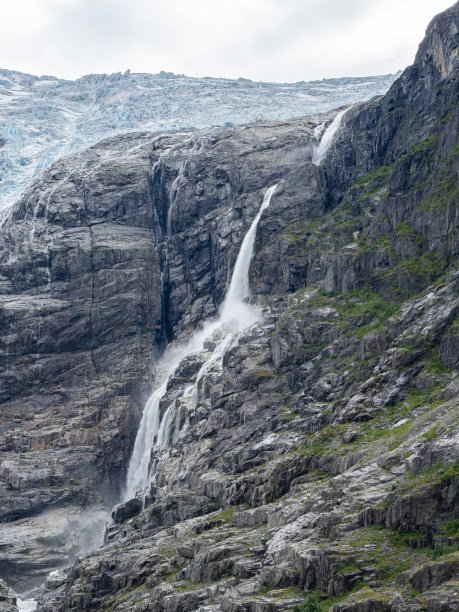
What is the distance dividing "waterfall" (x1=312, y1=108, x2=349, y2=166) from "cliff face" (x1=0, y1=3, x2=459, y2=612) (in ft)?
10.5

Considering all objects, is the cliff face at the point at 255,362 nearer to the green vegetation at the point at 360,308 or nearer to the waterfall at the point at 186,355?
the green vegetation at the point at 360,308

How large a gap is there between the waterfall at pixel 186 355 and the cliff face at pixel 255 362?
2728 millimetres

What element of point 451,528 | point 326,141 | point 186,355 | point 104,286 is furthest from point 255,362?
point 326,141

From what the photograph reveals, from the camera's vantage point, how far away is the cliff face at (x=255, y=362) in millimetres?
49469

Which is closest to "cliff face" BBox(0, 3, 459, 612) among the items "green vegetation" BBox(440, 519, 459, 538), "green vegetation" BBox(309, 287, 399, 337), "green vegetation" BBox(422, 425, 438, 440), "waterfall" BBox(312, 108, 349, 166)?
"green vegetation" BBox(440, 519, 459, 538)

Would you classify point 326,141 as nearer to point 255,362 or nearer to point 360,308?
point 360,308

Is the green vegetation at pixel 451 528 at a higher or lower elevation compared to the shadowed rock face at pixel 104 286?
lower

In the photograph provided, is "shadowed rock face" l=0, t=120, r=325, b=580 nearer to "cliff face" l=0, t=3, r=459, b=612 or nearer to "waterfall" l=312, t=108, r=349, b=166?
"cliff face" l=0, t=3, r=459, b=612

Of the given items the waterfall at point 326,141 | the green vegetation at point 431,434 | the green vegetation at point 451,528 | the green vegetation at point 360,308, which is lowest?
the green vegetation at point 451,528

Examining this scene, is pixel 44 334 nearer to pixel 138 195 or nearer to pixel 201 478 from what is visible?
pixel 138 195

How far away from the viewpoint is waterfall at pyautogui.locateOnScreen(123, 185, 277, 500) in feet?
332

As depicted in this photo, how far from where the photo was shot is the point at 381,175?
4528 inches

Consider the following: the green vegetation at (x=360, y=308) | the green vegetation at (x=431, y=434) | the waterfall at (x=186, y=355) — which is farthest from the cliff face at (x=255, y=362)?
the waterfall at (x=186, y=355)

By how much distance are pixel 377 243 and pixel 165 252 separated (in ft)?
165
